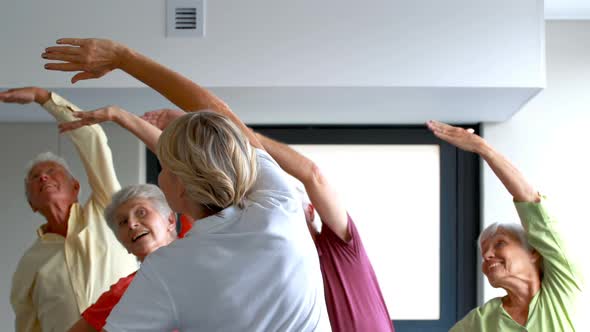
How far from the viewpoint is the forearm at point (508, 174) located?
2473 millimetres

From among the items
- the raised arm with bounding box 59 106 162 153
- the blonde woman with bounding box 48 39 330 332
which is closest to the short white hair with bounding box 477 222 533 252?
the raised arm with bounding box 59 106 162 153

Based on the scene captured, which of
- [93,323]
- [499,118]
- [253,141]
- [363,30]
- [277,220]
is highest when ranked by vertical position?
[363,30]

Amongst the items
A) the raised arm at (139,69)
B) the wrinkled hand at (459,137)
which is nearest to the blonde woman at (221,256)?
the raised arm at (139,69)

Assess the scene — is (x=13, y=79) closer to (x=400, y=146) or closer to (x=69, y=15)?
(x=69, y=15)

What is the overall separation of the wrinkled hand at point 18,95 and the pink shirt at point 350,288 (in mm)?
1037

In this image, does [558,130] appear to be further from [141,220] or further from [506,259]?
[141,220]

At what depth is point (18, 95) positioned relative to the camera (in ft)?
9.05

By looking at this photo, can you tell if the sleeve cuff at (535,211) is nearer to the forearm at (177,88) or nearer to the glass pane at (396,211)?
the forearm at (177,88)

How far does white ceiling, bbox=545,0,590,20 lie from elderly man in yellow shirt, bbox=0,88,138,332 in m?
2.00

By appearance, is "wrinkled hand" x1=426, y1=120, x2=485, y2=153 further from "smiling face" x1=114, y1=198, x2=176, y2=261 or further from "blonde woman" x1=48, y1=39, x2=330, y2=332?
"blonde woman" x1=48, y1=39, x2=330, y2=332

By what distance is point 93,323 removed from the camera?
193 cm

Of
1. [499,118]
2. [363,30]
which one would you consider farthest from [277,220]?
[499,118]

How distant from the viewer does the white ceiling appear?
3.89 m

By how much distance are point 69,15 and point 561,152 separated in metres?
2.17
